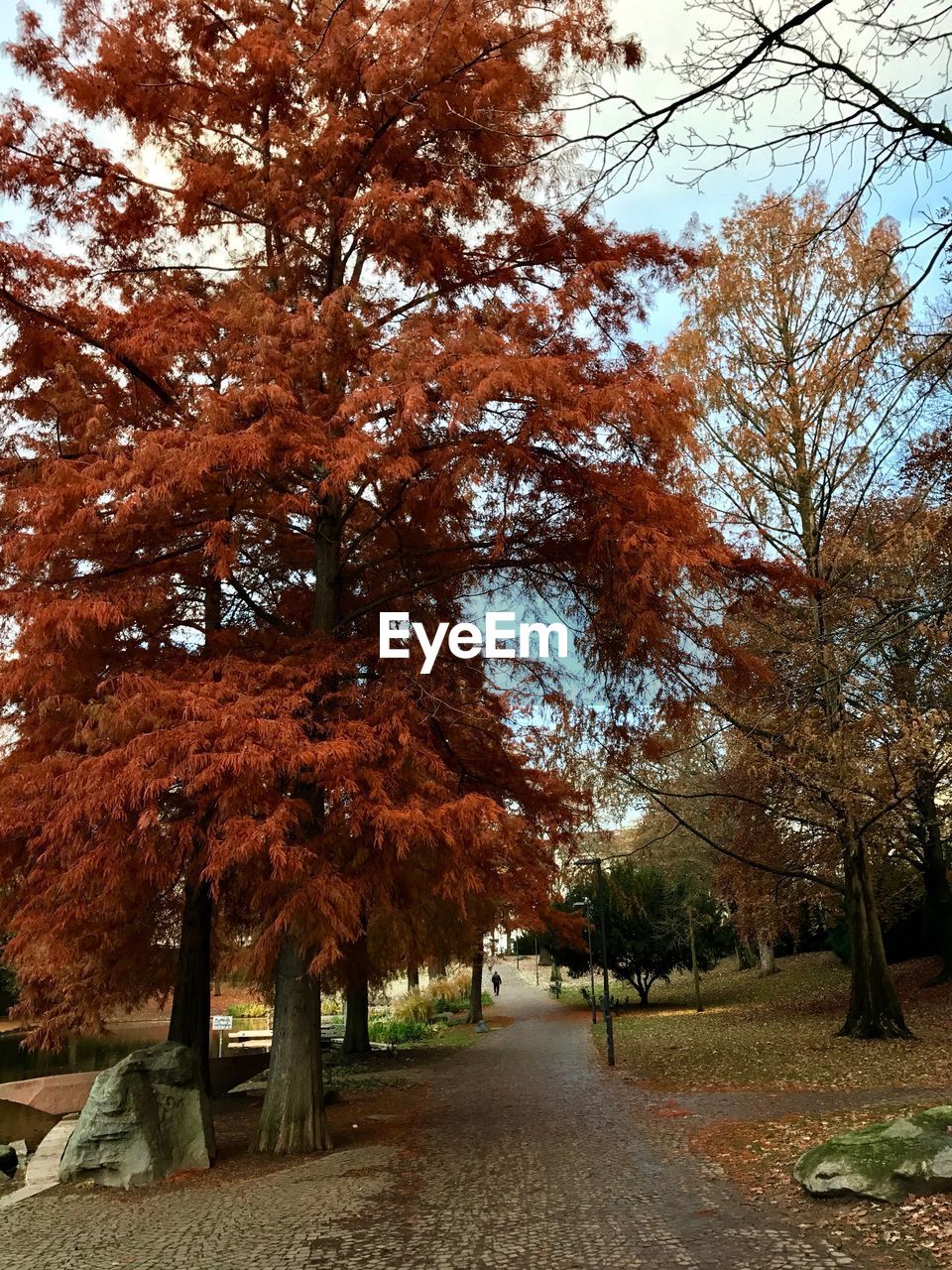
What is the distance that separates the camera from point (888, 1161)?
552cm

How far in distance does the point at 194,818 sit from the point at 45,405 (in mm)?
4970

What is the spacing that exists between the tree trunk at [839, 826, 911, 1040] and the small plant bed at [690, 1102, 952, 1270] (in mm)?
6720

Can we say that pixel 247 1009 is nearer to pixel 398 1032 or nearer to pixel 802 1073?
pixel 398 1032

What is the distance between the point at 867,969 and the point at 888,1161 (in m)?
10.4

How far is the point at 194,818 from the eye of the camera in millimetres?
7367

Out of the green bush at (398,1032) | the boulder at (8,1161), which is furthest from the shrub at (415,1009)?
the boulder at (8,1161)

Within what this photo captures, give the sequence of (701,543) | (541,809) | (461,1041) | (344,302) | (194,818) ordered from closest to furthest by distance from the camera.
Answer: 1. (194,818)
2. (701,543)
3. (344,302)
4. (541,809)
5. (461,1041)

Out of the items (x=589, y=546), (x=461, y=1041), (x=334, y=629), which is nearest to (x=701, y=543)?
(x=589, y=546)

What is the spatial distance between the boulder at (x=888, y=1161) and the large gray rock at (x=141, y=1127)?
18.0 ft

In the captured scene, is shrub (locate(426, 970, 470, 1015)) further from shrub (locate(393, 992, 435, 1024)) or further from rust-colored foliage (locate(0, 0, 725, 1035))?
rust-colored foliage (locate(0, 0, 725, 1035))

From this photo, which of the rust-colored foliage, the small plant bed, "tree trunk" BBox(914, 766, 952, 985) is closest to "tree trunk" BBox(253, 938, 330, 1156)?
the rust-colored foliage

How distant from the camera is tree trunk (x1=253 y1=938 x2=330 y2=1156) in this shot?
8.75 metres

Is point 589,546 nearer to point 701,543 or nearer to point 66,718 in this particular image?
point 701,543

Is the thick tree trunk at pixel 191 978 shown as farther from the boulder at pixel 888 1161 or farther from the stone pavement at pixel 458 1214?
the boulder at pixel 888 1161
